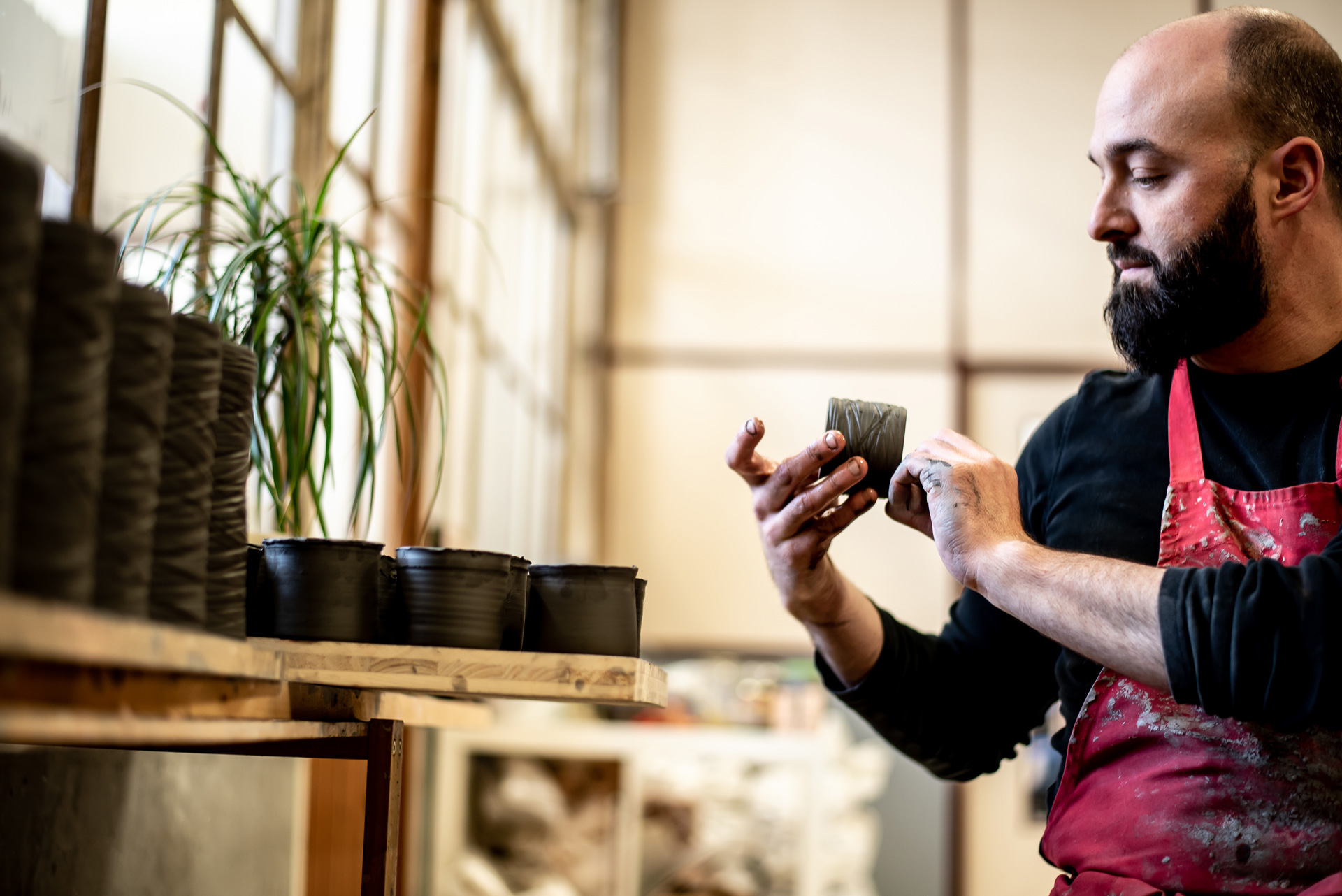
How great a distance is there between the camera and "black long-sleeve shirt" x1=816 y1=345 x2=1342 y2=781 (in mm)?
1017

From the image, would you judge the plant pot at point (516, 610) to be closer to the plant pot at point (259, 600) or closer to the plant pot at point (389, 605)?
the plant pot at point (389, 605)

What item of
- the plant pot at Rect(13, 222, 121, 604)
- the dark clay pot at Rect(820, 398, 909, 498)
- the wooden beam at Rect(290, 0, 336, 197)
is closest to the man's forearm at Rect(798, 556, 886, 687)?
the dark clay pot at Rect(820, 398, 909, 498)

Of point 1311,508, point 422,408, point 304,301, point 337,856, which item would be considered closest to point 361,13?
point 422,408

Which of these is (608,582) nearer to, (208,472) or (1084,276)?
(208,472)

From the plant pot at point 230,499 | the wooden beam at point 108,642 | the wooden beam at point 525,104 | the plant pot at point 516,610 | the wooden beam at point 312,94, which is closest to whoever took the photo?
the wooden beam at point 108,642

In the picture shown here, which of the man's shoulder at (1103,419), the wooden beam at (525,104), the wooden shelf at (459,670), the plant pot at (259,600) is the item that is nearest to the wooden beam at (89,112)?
the plant pot at (259,600)

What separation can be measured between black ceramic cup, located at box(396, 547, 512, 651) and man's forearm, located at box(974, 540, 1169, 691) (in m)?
0.46

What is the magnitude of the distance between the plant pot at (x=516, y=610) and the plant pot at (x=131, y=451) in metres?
0.37

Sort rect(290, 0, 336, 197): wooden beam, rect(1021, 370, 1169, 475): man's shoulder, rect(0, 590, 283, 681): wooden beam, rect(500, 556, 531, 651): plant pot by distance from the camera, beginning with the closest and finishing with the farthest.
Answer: rect(0, 590, 283, 681): wooden beam → rect(500, 556, 531, 651): plant pot → rect(1021, 370, 1169, 475): man's shoulder → rect(290, 0, 336, 197): wooden beam

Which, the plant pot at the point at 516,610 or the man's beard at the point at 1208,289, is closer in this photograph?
the plant pot at the point at 516,610

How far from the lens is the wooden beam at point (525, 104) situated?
368 centimetres

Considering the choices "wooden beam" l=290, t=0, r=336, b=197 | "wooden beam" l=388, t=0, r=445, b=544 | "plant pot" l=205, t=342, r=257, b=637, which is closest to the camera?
"plant pot" l=205, t=342, r=257, b=637

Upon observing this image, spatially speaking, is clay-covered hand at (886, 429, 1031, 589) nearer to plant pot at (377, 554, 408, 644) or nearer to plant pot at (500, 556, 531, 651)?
plant pot at (500, 556, 531, 651)

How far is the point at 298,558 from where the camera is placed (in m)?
1.06
